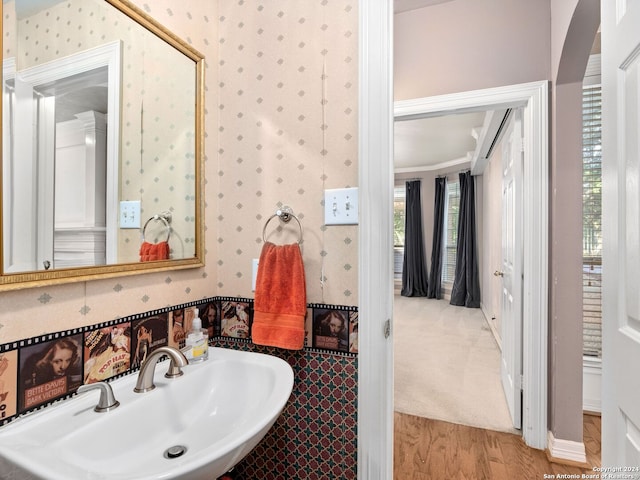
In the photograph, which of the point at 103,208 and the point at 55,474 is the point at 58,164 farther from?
the point at 55,474

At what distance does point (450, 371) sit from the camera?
313 cm

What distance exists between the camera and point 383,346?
119 cm

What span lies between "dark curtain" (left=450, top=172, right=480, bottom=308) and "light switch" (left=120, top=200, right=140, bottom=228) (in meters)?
5.87

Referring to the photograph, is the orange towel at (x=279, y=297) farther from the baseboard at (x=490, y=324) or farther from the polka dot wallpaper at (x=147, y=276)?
the baseboard at (x=490, y=324)

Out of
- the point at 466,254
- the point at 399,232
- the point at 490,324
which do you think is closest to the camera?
the point at 490,324

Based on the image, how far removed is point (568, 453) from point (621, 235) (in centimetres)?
167

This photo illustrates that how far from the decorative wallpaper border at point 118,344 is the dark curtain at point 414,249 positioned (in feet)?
20.0

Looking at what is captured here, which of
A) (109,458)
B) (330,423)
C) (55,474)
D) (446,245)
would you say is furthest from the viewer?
(446,245)

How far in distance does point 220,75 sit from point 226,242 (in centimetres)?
65

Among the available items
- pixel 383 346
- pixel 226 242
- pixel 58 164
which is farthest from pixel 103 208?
pixel 383 346

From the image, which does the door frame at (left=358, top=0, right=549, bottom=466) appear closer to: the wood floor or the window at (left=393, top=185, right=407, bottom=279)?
the wood floor

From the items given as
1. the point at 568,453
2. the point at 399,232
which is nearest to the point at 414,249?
the point at 399,232

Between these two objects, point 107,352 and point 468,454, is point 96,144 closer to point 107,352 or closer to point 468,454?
point 107,352

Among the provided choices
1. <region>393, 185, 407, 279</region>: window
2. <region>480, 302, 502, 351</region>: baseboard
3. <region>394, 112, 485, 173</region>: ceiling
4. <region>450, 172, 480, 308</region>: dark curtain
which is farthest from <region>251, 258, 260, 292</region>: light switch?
<region>393, 185, 407, 279</region>: window
